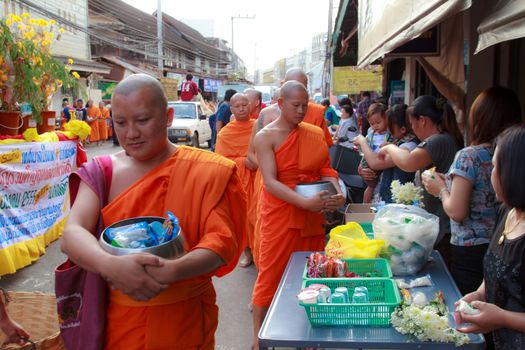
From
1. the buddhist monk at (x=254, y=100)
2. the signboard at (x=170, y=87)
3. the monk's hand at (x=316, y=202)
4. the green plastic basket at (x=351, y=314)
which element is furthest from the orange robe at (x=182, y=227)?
the signboard at (x=170, y=87)

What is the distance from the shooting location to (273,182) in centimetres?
387

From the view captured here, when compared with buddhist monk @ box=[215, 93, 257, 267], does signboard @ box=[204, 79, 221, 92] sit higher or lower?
higher

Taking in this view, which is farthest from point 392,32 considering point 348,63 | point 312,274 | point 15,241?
point 348,63

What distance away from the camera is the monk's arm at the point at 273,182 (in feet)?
12.0

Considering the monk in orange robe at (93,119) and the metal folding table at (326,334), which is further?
the monk in orange robe at (93,119)

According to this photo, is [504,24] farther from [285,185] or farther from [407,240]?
[285,185]

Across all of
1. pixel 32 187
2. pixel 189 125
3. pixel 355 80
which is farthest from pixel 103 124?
pixel 32 187

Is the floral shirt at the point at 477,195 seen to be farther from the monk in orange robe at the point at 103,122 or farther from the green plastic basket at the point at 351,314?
the monk in orange robe at the point at 103,122

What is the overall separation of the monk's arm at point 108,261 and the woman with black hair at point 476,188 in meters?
1.69

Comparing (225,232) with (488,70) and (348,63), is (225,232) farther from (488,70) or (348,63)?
(348,63)

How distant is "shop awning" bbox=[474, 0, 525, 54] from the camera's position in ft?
5.98

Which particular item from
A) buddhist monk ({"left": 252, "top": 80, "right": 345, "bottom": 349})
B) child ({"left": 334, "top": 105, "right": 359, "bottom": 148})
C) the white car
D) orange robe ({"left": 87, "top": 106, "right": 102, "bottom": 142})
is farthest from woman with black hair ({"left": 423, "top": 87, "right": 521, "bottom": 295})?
orange robe ({"left": 87, "top": 106, "right": 102, "bottom": 142})

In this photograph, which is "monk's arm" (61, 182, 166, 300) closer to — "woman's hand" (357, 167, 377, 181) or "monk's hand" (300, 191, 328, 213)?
"monk's hand" (300, 191, 328, 213)

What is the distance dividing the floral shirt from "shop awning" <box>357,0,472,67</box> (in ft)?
2.30
